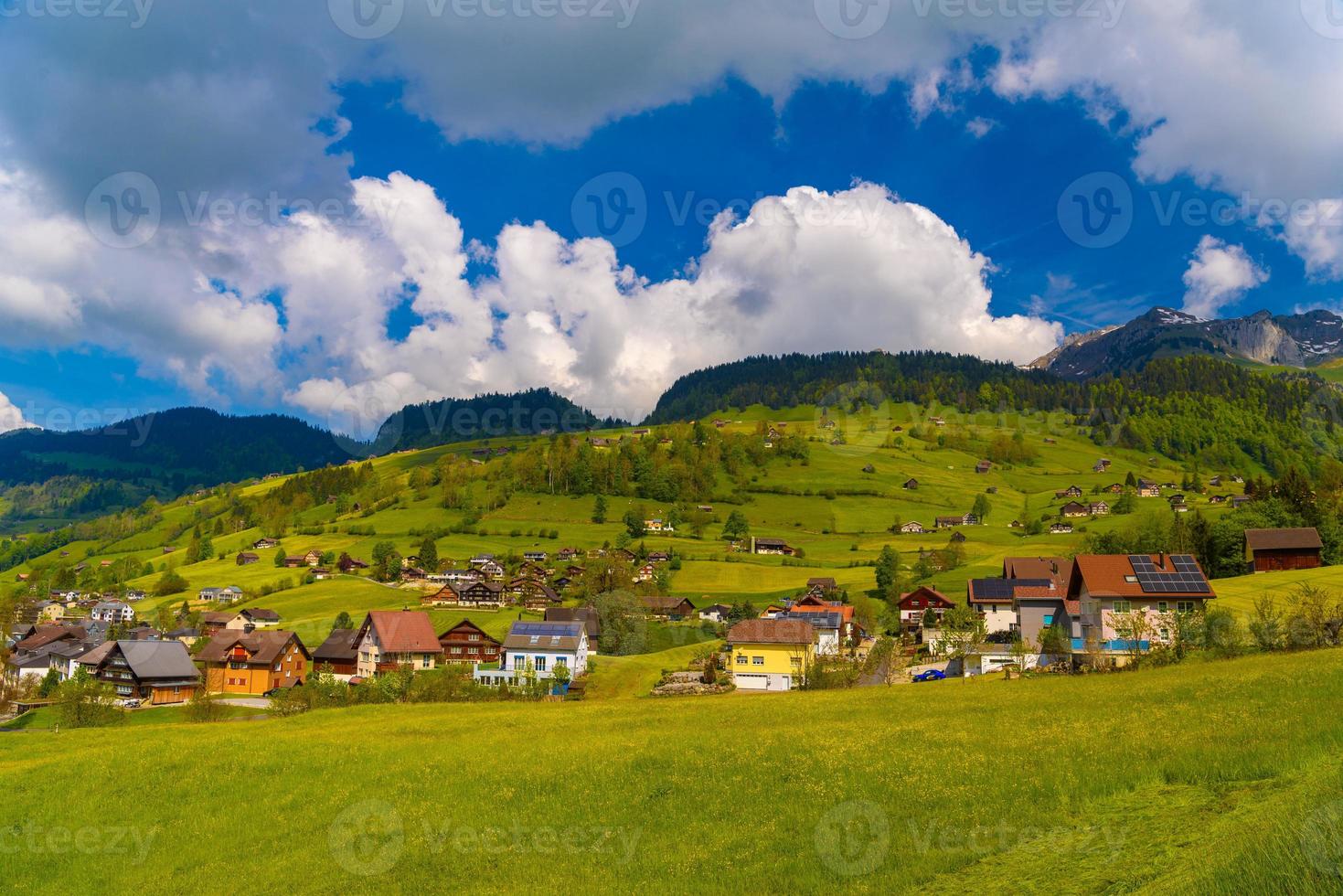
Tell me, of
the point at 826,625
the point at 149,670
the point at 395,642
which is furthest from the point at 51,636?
the point at 826,625

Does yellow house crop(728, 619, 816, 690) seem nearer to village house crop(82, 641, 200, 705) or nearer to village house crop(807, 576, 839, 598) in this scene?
village house crop(807, 576, 839, 598)

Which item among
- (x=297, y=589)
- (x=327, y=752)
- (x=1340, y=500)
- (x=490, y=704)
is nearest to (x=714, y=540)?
(x=297, y=589)

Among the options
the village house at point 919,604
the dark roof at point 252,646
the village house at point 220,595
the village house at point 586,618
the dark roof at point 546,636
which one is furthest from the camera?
the village house at point 220,595

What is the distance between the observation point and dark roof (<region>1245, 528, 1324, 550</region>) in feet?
279

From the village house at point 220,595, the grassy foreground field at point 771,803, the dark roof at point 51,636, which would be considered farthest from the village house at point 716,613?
the dark roof at point 51,636

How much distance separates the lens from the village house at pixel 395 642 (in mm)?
98750

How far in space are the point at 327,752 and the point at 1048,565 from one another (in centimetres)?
9017

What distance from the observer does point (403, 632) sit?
100 m

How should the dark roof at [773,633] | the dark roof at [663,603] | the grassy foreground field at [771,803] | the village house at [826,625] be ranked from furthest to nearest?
the dark roof at [663,603], the village house at [826,625], the dark roof at [773,633], the grassy foreground field at [771,803]

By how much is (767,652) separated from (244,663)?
214 feet

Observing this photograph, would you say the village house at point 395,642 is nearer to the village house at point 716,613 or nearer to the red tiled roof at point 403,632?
the red tiled roof at point 403,632

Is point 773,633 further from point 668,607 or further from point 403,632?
point 668,607

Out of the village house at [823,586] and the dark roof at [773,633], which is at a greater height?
the village house at [823,586]

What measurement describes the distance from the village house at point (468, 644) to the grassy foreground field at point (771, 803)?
7174 cm
